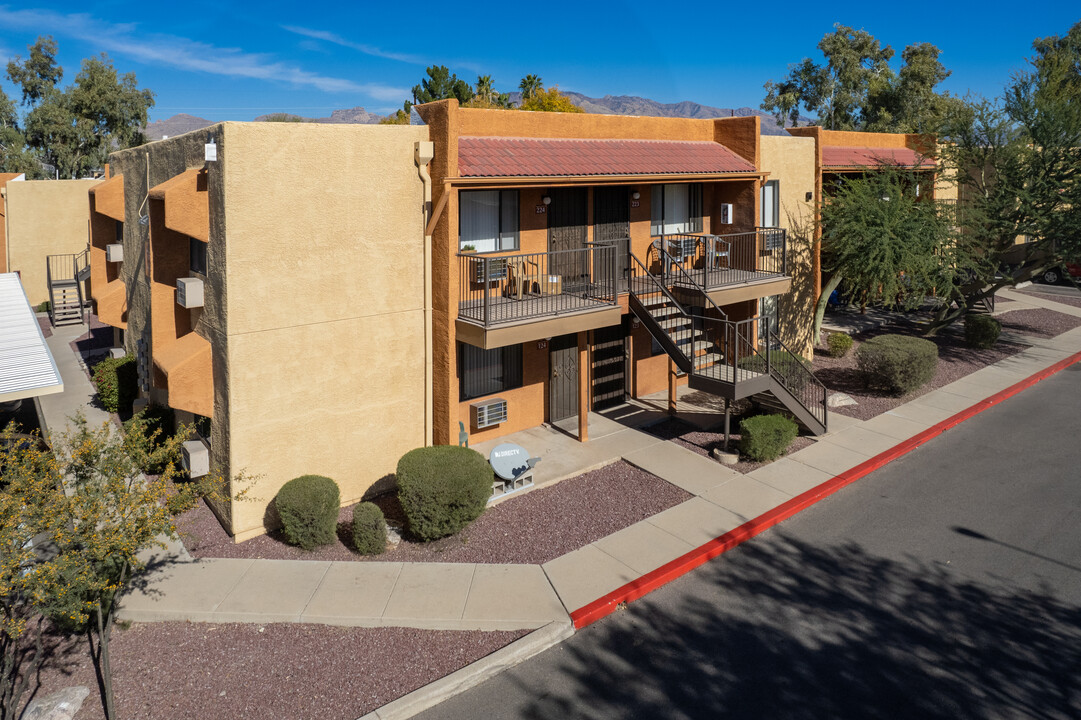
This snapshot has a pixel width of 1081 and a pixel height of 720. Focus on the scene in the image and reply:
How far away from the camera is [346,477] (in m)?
12.9

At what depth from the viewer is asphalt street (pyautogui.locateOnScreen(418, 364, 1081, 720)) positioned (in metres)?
8.45

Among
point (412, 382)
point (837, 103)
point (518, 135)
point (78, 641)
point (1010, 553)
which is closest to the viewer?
point (78, 641)

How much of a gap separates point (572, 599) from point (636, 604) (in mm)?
870

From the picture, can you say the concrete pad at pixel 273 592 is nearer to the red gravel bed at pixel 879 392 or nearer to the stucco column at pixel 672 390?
the stucco column at pixel 672 390

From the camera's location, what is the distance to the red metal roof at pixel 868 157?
72.6 ft

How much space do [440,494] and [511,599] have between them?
1.92 metres

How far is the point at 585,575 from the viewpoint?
10.8m

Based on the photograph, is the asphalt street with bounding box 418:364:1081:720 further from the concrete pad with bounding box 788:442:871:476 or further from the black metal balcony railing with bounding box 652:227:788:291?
the black metal balcony railing with bounding box 652:227:788:291

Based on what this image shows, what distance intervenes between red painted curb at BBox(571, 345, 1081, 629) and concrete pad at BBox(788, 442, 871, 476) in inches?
6.7

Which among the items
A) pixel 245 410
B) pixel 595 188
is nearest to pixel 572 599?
pixel 245 410

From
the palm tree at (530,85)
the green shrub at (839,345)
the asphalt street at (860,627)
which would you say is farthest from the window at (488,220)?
the palm tree at (530,85)

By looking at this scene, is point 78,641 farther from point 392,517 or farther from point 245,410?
point 392,517

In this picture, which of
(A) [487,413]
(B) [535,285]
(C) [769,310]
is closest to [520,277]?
(B) [535,285]

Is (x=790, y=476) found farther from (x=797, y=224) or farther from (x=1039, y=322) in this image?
(x=1039, y=322)
